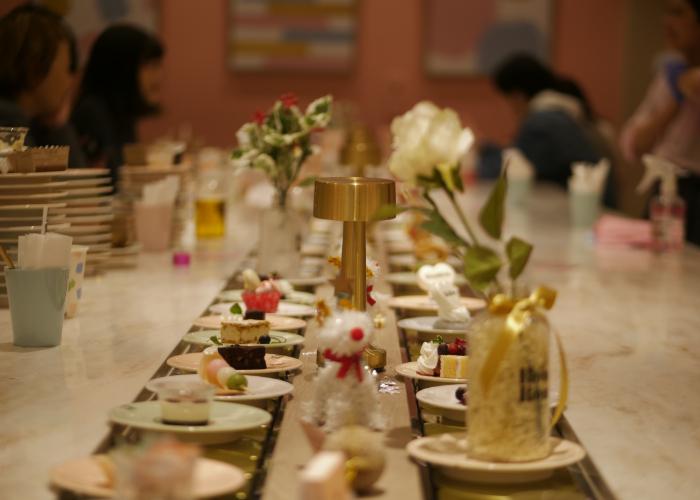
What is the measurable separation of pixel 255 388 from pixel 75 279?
834mm

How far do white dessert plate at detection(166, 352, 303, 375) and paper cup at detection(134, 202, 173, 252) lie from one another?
1.55 meters

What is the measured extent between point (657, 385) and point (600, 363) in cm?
17

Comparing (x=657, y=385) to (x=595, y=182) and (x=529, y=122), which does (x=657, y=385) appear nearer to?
(x=595, y=182)

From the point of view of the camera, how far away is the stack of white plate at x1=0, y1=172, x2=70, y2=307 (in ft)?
8.16

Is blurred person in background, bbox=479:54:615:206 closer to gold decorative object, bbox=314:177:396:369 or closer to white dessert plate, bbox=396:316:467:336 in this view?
white dessert plate, bbox=396:316:467:336

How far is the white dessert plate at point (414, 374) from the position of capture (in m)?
1.82

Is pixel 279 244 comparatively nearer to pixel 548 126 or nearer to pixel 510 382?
pixel 510 382

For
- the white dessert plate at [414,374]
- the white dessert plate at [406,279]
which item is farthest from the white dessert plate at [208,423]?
the white dessert plate at [406,279]

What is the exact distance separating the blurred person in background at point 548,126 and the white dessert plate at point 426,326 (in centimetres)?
438

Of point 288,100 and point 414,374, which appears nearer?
point 414,374

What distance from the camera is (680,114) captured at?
503 cm

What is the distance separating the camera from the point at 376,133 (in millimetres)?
8367

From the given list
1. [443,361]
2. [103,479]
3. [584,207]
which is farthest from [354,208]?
[584,207]

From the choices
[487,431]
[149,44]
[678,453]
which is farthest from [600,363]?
[149,44]
